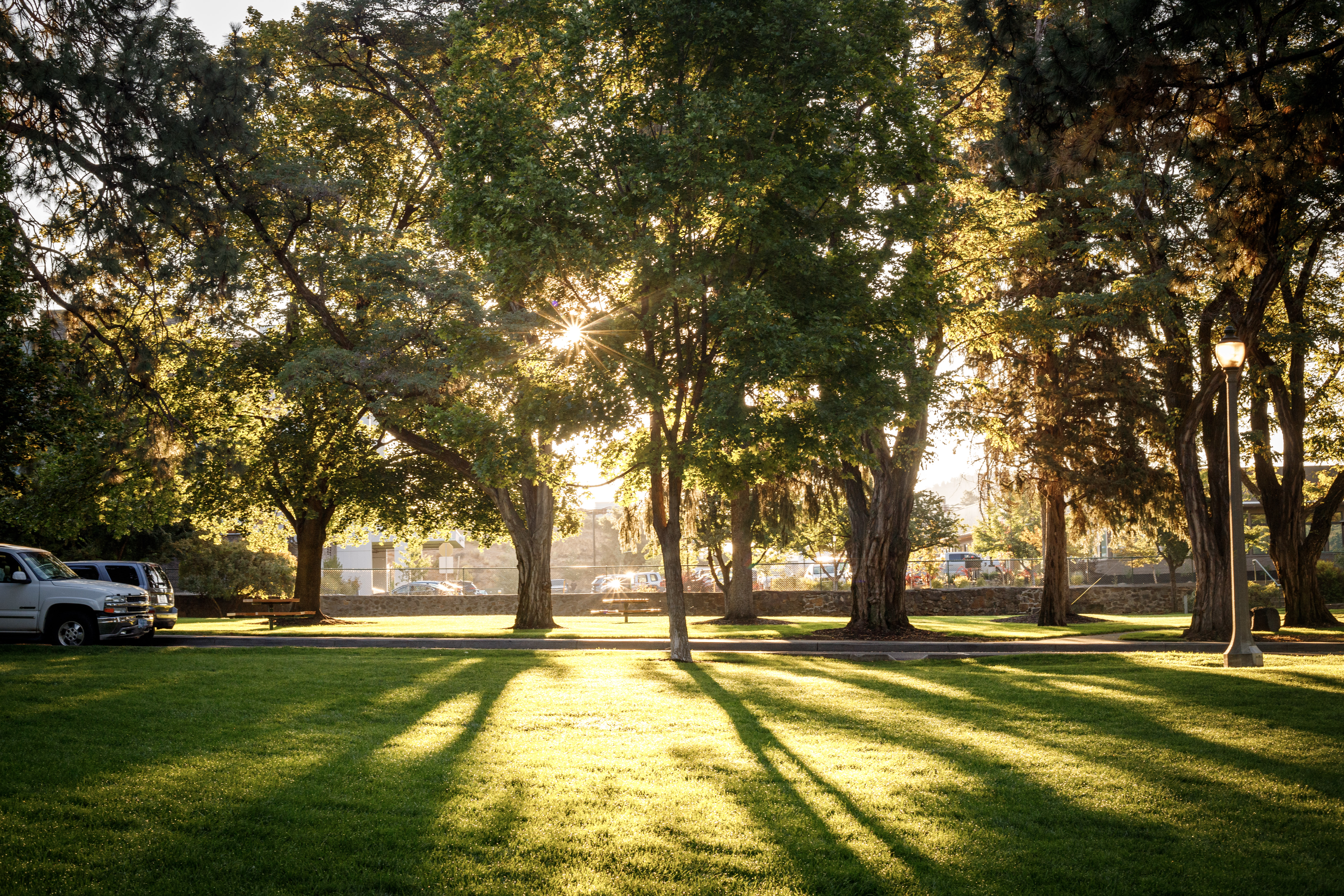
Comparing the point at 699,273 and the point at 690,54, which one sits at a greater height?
the point at 690,54

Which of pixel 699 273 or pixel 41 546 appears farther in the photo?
pixel 41 546

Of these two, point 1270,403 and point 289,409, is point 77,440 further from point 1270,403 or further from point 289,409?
point 1270,403

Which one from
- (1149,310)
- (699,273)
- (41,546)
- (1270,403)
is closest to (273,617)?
(41,546)

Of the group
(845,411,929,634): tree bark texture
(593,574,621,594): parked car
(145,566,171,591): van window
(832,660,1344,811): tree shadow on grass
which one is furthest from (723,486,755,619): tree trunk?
(593,574,621,594): parked car

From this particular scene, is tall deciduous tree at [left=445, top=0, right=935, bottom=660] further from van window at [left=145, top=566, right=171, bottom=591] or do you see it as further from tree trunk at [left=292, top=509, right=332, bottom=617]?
tree trunk at [left=292, top=509, right=332, bottom=617]

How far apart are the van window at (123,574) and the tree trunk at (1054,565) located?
2505cm

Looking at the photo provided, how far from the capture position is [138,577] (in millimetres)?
23234

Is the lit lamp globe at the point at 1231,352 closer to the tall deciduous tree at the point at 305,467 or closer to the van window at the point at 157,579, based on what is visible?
the tall deciduous tree at the point at 305,467

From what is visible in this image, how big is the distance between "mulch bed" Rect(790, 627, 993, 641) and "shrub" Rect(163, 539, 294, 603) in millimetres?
25566

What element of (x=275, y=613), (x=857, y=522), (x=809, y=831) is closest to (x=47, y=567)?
(x=275, y=613)

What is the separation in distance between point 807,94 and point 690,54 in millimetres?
2015

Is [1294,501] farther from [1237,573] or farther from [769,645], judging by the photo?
[769,645]

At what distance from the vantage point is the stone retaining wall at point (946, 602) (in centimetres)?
3766

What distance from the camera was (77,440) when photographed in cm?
1673
